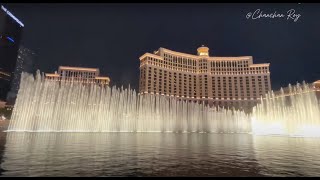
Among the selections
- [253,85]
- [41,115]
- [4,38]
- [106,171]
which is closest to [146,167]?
[106,171]

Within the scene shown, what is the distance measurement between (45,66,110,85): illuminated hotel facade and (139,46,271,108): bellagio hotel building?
131ft

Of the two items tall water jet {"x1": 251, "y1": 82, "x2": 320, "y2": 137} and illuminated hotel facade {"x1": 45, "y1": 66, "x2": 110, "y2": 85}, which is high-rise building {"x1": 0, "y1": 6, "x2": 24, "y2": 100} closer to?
illuminated hotel facade {"x1": 45, "y1": 66, "x2": 110, "y2": 85}

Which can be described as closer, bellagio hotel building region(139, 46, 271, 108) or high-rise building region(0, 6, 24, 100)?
high-rise building region(0, 6, 24, 100)

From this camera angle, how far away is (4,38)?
4594 inches

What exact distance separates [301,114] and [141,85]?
98.4m

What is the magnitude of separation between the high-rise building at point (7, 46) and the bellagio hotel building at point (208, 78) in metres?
71.8

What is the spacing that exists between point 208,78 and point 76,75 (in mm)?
93023

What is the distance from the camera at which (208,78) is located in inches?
5842

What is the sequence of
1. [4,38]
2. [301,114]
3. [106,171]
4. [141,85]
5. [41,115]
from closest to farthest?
[106,171] < [41,115] < [301,114] < [4,38] < [141,85]

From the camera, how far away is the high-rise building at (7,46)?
Answer: 4400 inches

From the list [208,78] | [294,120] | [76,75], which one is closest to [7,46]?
[76,75]

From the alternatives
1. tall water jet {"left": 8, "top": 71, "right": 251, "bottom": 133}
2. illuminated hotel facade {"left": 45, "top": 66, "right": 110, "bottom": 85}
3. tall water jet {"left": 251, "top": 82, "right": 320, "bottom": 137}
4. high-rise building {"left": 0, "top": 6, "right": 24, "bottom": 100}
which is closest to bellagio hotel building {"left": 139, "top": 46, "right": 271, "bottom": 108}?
illuminated hotel facade {"left": 45, "top": 66, "right": 110, "bottom": 85}

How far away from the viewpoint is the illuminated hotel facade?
15375 centimetres

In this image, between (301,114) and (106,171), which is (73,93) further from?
(301,114)
